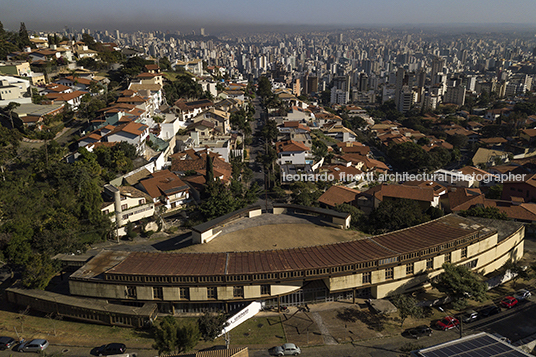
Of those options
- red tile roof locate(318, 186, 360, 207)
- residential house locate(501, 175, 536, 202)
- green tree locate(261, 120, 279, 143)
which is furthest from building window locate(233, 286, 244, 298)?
green tree locate(261, 120, 279, 143)

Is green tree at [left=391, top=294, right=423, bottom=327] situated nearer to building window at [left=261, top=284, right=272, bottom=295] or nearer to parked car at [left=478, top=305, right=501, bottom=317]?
parked car at [left=478, top=305, right=501, bottom=317]

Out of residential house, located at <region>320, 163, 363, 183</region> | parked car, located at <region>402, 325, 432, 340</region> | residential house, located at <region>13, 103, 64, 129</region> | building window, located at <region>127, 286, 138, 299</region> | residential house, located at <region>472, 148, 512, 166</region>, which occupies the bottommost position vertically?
residential house, located at <region>472, 148, 512, 166</region>

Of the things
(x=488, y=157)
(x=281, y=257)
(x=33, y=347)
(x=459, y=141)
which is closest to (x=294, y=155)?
(x=281, y=257)

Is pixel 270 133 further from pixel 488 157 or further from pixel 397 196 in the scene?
pixel 488 157

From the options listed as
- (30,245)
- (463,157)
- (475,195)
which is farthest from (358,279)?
(463,157)

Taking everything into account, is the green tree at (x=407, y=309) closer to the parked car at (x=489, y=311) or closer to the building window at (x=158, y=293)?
the parked car at (x=489, y=311)

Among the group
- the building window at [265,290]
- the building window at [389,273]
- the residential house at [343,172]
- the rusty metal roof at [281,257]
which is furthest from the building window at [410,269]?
the residential house at [343,172]

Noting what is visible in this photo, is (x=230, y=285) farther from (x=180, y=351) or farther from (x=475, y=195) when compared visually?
(x=475, y=195)
